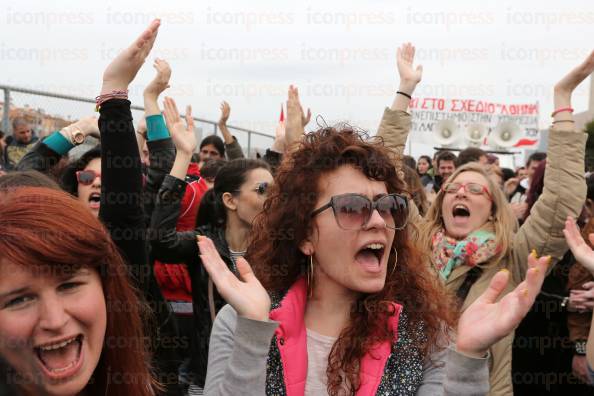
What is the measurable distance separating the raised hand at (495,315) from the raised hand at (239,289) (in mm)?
553

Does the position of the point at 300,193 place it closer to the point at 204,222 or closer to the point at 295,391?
the point at 295,391

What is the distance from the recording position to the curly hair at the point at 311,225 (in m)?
2.02

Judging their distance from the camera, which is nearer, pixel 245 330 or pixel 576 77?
pixel 245 330

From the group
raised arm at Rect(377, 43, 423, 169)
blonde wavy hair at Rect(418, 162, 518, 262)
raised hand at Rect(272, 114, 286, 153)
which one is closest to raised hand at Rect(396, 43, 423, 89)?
raised arm at Rect(377, 43, 423, 169)

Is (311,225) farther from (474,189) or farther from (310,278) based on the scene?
(474,189)

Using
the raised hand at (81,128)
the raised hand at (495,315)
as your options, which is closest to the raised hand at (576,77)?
the raised hand at (495,315)

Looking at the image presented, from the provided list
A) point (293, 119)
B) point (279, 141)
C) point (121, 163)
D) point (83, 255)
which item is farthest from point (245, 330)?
point (279, 141)

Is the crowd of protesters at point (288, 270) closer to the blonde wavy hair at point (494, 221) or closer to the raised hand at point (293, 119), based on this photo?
the blonde wavy hair at point (494, 221)

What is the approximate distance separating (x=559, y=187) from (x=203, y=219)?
6.75ft

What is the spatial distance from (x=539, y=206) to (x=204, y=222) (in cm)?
195

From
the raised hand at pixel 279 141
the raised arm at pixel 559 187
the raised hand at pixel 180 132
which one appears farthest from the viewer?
the raised hand at pixel 279 141

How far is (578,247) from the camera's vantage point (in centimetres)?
271

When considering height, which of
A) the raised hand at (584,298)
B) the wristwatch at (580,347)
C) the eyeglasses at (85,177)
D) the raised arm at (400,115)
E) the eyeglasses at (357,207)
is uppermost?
the raised arm at (400,115)

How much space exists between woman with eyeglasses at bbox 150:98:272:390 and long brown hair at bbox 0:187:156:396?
4.72ft
